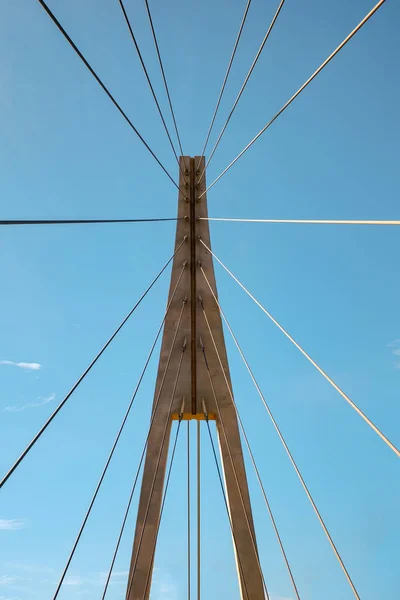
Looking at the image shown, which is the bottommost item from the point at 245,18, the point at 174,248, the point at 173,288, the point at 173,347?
the point at 173,347

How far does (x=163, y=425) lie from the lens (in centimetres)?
1009

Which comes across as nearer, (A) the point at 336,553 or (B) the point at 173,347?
(A) the point at 336,553

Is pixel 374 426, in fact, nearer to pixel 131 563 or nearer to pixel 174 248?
pixel 131 563

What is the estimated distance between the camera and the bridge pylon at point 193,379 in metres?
9.56

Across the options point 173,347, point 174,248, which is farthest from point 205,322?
point 174,248

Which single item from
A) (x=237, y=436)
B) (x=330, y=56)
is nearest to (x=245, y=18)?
(x=330, y=56)

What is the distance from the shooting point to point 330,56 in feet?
16.7

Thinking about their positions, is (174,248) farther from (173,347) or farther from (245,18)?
(245,18)

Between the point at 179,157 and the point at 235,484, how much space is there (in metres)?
6.77

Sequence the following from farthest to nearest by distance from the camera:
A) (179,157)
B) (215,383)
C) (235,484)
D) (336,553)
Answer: (179,157)
(215,383)
(235,484)
(336,553)

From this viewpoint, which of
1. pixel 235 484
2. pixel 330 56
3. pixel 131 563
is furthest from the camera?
pixel 235 484

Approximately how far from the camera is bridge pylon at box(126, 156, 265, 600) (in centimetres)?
956

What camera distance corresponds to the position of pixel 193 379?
34.2 feet

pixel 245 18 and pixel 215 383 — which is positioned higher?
pixel 245 18
